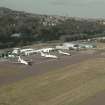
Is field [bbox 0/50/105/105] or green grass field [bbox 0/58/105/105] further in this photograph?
field [bbox 0/50/105/105]

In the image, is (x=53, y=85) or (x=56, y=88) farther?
(x=53, y=85)

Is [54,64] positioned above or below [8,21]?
below

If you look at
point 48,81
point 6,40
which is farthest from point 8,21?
point 48,81

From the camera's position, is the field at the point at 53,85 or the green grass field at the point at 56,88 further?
the field at the point at 53,85

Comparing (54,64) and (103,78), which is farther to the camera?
(54,64)

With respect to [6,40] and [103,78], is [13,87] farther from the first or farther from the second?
[6,40]

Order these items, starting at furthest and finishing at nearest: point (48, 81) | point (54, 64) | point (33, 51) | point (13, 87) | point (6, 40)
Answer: point (6, 40), point (33, 51), point (54, 64), point (48, 81), point (13, 87)
